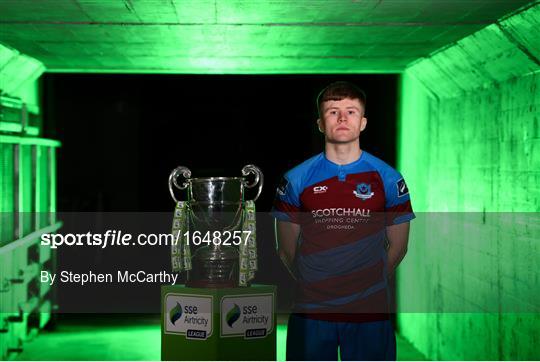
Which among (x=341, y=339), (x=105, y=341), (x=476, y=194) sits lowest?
(x=105, y=341)

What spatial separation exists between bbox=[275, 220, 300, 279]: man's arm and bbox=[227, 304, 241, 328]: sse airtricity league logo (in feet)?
1.05

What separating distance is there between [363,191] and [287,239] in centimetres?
43

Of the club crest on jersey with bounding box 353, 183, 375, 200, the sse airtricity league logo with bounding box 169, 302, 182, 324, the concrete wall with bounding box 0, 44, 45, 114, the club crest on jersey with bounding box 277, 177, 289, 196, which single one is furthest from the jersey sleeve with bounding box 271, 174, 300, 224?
the concrete wall with bounding box 0, 44, 45, 114

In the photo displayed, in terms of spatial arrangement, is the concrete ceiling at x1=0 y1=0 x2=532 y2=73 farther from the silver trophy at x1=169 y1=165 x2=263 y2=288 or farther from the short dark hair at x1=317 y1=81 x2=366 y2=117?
the silver trophy at x1=169 y1=165 x2=263 y2=288

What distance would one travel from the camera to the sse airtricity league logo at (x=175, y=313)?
12.6 feet

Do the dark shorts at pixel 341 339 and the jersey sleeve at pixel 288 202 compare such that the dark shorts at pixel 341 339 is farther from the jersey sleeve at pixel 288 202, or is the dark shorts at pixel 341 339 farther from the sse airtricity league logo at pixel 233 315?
the jersey sleeve at pixel 288 202

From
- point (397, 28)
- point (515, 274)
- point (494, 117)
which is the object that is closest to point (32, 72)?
point (397, 28)

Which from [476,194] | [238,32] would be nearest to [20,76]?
[238,32]

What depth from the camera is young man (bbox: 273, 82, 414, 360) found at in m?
3.75

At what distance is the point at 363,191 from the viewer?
379cm

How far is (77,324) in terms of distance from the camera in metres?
8.38

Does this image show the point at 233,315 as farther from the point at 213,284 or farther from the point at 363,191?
the point at 363,191

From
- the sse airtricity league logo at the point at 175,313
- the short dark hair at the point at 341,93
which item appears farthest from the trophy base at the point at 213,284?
the short dark hair at the point at 341,93

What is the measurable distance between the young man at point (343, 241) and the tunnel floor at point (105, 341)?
2.72 m
